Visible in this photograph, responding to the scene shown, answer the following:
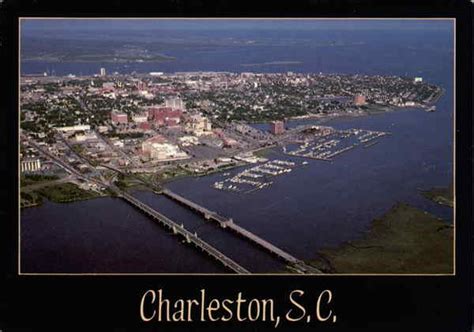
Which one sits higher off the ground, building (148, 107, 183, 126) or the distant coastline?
the distant coastline

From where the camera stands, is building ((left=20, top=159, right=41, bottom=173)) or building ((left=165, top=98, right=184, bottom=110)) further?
building ((left=165, top=98, right=184, bottom=110))

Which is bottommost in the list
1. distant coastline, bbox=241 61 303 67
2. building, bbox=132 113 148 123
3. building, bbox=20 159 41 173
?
building, bbox=20 159 41 173

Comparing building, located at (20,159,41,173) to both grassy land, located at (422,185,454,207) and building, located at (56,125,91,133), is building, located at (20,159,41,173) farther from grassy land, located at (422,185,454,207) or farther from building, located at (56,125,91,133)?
grassy land, located at (422,185,454,207)

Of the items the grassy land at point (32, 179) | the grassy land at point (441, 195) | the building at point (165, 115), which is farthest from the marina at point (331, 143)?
the grassy land at point (32, 179)

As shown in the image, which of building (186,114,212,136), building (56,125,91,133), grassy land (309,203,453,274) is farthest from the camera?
building (186,114,212,136)

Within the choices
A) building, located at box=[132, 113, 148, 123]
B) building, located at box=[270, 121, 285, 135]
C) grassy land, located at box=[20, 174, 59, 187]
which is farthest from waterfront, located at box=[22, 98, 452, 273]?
building, located at box=[132, 113, 148, 123]

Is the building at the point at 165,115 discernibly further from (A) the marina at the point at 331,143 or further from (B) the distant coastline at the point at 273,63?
(A) the marina at the point at 331,143

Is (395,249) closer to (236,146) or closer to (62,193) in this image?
(236,146)
